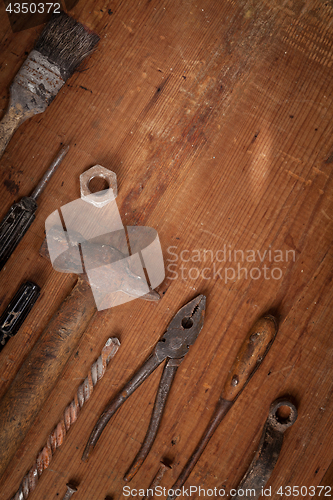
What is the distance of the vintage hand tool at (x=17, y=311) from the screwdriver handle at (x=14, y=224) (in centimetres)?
21

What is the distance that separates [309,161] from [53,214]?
1.65 m

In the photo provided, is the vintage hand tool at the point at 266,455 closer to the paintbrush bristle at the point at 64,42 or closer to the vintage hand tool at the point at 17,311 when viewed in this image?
the vintage hand tool at the point at 17,311

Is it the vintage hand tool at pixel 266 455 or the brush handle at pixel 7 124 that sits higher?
the brush handle at pixel 7 124

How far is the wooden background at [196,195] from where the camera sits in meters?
1.98

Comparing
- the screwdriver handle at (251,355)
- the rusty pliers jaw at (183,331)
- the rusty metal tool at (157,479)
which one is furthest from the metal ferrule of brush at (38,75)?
the rusty metal tool at (157,479)

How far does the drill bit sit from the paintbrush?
1386mm

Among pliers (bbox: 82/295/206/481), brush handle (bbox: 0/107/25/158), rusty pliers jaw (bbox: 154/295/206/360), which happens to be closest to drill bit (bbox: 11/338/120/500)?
pliers (bbox: 82/295/206/481)

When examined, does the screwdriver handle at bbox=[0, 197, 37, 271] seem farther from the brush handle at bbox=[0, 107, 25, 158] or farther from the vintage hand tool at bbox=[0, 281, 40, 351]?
the brush handle at bbox=[0, 107, 25, 158]

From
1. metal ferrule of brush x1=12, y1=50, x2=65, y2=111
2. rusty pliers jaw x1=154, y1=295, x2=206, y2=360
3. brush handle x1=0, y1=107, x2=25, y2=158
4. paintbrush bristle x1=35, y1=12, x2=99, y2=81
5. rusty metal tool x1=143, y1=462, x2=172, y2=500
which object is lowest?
rusty metal tool x1=143, y1=462, x2=172, y2=500

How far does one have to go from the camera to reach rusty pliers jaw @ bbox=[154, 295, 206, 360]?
6.35ft

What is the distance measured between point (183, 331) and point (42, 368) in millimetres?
860

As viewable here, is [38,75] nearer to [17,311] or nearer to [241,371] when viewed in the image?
[17,311]

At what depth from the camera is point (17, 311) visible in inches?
76.0

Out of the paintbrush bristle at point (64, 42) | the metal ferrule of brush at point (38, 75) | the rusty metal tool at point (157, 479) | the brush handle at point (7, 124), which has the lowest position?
the rusty metal tool at point (157, 479)
